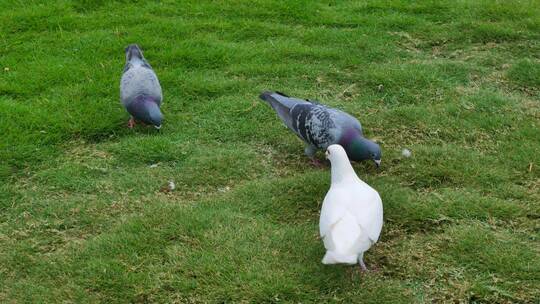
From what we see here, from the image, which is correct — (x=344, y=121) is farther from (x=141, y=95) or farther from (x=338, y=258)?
(x=141, y=95)

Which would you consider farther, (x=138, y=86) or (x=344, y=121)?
(x=138, y=86)

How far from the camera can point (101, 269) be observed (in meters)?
4.01

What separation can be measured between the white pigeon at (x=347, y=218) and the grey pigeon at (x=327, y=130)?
30.1 inches

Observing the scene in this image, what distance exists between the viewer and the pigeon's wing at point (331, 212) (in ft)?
12.0

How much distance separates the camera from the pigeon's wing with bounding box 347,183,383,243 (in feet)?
12.1

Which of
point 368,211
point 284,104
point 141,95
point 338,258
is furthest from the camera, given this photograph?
point 141,95

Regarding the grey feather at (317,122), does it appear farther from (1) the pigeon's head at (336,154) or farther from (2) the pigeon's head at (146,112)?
(2) the pigeon's head at (146,112)

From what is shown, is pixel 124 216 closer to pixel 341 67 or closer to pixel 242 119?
pixel 242 119

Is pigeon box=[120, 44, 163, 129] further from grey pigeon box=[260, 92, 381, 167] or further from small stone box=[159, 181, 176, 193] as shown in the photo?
grey pigeon box=[260, 92, 381, 167]

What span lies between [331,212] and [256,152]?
6.16 feet

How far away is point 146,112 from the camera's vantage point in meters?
5.68

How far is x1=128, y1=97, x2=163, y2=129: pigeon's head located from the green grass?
155 millimetres

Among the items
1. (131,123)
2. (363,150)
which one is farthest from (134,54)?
(363,150)

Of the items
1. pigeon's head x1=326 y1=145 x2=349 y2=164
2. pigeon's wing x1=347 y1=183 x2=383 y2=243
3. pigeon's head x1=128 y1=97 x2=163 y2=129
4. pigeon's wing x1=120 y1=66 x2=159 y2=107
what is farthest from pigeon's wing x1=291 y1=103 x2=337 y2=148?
pigeon's wing x1=120 y1=66 x2=159 y2=107
